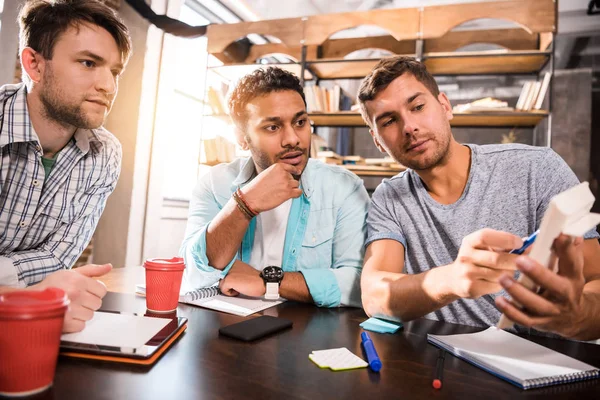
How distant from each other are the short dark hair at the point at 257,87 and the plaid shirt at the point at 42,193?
537 mm

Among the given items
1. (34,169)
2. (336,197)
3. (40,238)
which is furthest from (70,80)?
(336,197)

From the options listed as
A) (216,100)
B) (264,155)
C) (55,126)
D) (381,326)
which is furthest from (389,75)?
(216,100)

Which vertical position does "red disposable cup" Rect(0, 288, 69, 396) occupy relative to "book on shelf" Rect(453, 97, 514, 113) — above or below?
below

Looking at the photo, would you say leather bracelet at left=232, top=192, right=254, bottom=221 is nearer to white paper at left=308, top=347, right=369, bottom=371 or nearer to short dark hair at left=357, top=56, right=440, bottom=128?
short dark hair at left=357, top=56, right=440, bottom=128

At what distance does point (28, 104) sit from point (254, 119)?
0.80 meters

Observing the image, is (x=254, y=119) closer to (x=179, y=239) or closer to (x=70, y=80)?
(x=70, y=80)

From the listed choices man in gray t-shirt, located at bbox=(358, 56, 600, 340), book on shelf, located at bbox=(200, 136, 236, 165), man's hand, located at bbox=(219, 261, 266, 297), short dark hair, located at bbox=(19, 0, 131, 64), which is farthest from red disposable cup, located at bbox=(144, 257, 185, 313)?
book on shelf, located at bbox=(200, 136, 236, 165)

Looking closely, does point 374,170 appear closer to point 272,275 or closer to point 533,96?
point 533,96

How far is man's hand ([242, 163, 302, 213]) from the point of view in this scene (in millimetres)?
1264

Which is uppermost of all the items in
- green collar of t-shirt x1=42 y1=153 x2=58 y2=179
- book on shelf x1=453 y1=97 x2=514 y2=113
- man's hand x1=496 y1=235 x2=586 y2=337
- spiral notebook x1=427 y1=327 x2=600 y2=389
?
book on shelf x1=453 y1=97 x2=514 y2=113

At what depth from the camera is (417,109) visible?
4.43 feet

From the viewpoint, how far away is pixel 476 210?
4.13 ft

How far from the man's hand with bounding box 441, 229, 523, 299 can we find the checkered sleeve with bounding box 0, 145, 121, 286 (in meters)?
1.15

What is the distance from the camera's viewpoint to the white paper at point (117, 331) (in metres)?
0.62
